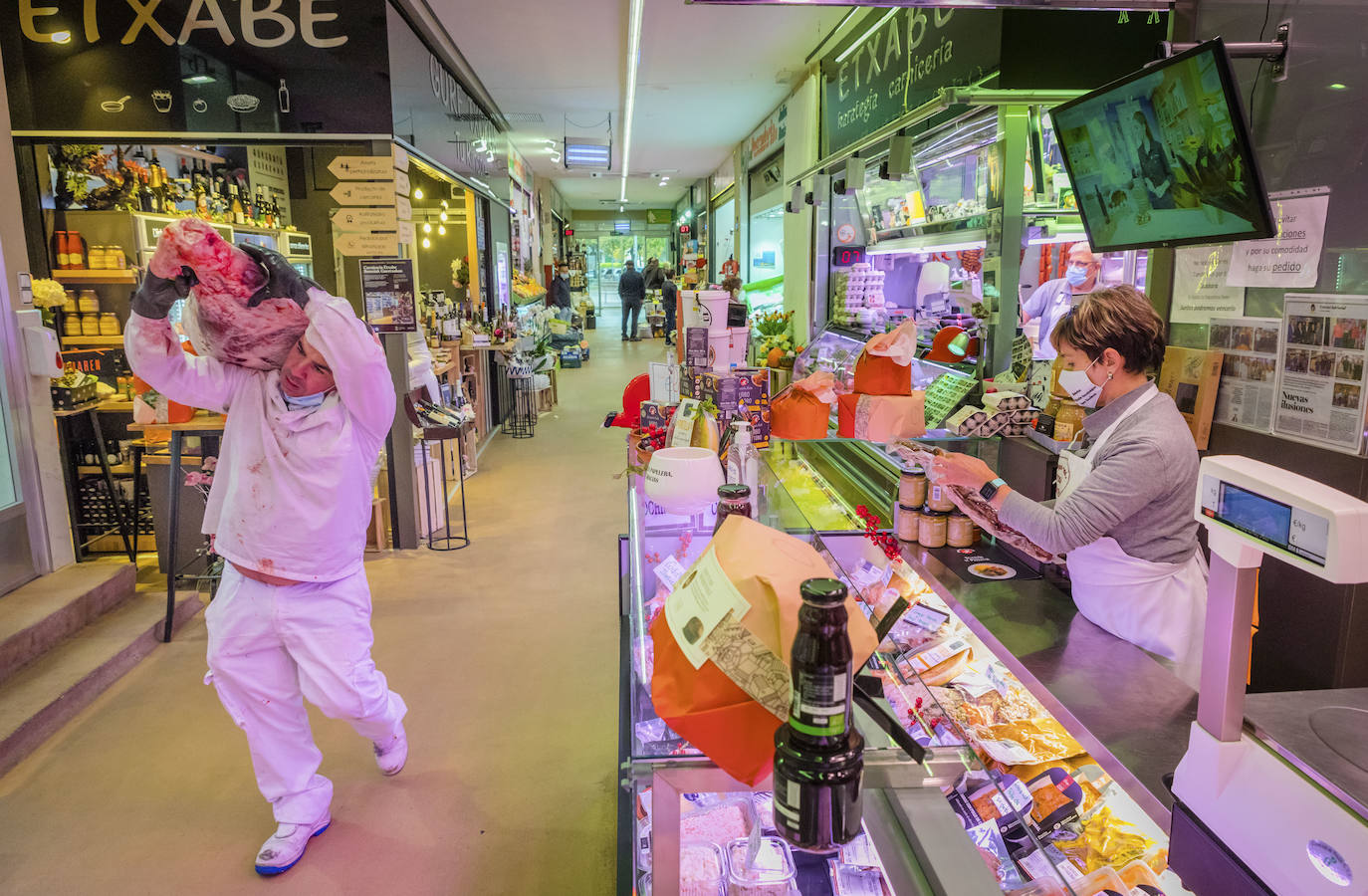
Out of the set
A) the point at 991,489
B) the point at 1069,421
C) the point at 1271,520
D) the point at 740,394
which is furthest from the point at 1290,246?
the point at 1271,520

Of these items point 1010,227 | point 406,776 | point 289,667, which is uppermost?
point 1010,227

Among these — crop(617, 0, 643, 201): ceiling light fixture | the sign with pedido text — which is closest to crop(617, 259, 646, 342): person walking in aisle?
crop(617, 0, 643, 201): ceiling light fixture

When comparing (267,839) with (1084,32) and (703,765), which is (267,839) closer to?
(703,765)

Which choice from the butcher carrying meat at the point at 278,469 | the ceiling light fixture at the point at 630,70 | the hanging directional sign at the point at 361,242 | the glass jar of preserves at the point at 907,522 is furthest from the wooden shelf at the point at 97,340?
the glass jar of preserves at the point at 907,522

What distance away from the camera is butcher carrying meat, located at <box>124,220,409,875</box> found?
237cm

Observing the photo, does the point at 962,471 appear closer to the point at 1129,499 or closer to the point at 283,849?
the point at 1129,499

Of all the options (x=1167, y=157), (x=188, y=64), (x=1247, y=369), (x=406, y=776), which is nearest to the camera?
(x=1167, y=157)

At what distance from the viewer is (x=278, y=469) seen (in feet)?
8.04

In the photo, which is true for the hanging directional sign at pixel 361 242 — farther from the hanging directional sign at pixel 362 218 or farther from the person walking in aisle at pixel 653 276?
the person walking in aisle at pixel 653 276

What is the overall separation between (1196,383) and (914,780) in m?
2.23

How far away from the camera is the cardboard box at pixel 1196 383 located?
2.67 metres

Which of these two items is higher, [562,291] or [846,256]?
[846,256]

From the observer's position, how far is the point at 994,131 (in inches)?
168

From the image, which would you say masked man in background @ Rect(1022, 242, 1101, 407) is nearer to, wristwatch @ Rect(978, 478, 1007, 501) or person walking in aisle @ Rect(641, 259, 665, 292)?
wristwatch @ Rect(978, 478, 1007, 501)
